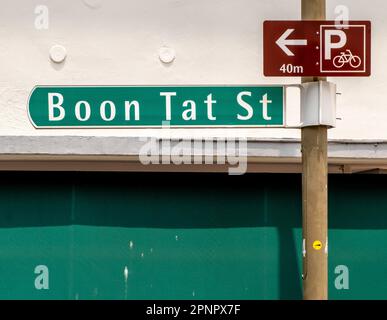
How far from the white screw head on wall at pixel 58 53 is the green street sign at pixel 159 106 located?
167 centimetres

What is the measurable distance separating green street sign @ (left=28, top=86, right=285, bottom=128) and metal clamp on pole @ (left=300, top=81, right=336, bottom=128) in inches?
8.8

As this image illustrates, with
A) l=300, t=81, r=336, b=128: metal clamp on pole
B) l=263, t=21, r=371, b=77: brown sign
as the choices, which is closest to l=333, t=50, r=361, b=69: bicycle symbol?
l=263, t=21, r=371, b=77: brown sign

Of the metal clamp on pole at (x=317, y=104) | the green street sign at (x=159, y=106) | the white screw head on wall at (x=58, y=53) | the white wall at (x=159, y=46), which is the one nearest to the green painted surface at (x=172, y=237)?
the white wall at (x=159, y=46)

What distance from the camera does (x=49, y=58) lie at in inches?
268

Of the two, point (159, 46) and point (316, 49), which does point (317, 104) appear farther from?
point (159, 46)

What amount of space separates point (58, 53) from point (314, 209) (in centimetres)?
369

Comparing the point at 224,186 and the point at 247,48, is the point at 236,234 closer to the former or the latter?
the point at 224,186

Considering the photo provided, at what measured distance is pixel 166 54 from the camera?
6832mm

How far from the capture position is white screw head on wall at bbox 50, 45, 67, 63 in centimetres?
678

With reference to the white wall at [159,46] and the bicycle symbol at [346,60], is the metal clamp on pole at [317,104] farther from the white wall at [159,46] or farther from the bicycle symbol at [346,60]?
the white wall at [159,46]

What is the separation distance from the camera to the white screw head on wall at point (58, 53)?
6.78m

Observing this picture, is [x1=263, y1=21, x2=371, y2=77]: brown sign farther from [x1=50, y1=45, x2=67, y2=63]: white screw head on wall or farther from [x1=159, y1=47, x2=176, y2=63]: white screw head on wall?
[x1=50, y1=45, x2=67, y2=63]: white screw head on wall

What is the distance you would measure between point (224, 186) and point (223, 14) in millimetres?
1941
